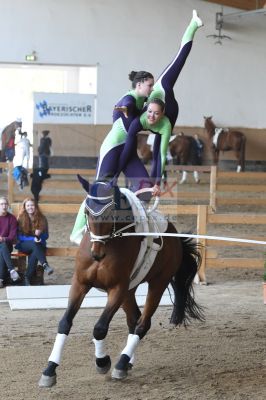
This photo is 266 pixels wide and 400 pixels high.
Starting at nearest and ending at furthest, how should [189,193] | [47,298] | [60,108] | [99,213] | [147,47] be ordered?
[99,213] → [47,298] → [189,193] → [60,108] → [147,47]

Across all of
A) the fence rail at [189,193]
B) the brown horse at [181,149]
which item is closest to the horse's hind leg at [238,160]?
the brown horse at [181,149]

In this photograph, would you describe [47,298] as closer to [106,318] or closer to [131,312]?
[131,312]

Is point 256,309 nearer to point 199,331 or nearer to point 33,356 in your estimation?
point 199,331

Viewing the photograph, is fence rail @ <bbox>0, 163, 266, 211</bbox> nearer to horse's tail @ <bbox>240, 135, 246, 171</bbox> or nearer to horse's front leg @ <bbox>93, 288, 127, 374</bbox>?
horse's tail @ <bbox>240, 135, 246, 171</bbox>

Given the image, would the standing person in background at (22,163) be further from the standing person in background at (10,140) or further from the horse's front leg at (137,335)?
the horse's front leg at (137,335)

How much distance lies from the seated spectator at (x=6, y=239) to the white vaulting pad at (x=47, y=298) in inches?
17.2

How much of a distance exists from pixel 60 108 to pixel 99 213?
17.1 metres

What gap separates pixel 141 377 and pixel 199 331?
134 cm

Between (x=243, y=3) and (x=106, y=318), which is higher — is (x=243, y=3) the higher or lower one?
the higher one

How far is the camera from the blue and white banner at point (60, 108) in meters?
20.7

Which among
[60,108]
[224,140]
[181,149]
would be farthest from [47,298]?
[224,140]

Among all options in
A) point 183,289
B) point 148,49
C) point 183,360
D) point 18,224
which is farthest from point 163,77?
point 148,49

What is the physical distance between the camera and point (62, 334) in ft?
13.7

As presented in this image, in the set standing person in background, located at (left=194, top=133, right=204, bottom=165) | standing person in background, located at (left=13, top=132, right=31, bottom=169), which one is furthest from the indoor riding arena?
standing person in background, located at (left=13, top=132, right=31, bottom=169)
